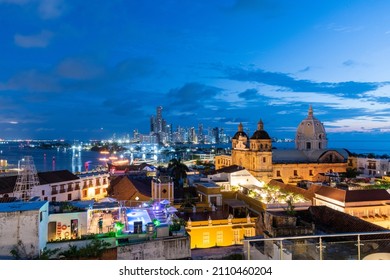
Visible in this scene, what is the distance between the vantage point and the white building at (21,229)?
661cm

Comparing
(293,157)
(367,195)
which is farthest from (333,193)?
(293,157)

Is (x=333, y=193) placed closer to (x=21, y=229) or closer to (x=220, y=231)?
(x=220, y=231)

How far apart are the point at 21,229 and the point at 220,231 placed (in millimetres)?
9664

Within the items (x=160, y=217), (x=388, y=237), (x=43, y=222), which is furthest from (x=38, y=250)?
(x=388, y=237)

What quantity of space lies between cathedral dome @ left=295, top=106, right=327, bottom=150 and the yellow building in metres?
30.7

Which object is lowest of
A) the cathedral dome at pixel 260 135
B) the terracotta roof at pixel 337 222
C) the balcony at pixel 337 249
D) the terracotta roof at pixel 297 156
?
the terracotta roof at pixel 337 222

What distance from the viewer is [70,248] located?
283 inches

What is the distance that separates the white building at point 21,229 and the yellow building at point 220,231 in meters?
8.22

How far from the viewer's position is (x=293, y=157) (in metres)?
40.2

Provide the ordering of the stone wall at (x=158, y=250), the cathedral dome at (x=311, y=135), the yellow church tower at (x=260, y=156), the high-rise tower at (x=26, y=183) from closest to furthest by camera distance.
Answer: the stone wall at (x=158, y=250), the high-rise tower at (x=26, y=183), the yellow church tower at (x=260, y=156), the cathedral dome at (x=311, y=135)

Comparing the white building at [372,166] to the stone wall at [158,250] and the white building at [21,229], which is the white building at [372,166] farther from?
the white building at [21,229]

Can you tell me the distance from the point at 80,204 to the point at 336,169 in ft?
116

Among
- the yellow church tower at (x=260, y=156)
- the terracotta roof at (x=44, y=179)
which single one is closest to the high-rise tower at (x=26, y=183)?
the terracotta roof at (x=44, y=179)

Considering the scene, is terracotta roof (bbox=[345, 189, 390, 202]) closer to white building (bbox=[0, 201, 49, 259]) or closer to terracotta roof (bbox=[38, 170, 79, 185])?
white building (bbox=[0, 201, 49, 259])
